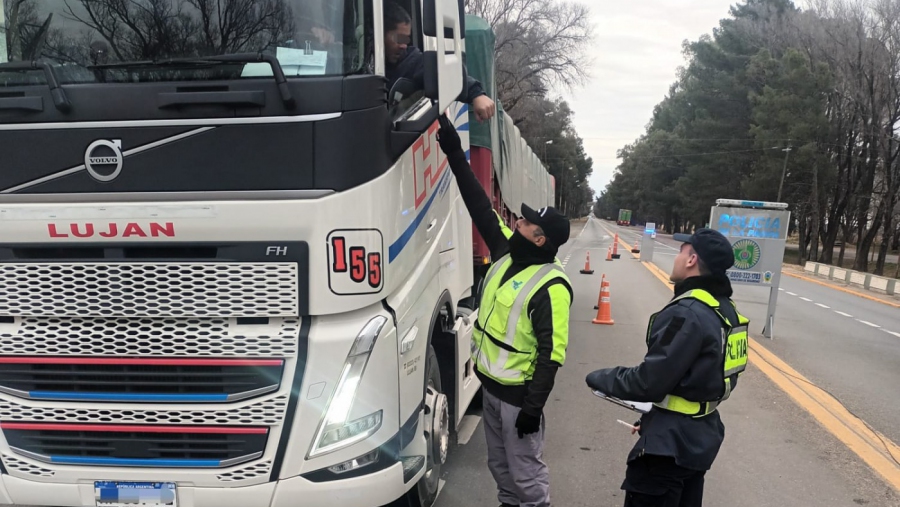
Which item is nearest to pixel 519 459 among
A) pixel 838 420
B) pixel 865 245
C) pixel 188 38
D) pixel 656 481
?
pixel 656 481

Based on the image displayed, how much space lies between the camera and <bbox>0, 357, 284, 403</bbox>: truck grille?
8.80 ft

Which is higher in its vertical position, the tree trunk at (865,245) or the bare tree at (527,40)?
the bare tree at (527,40)

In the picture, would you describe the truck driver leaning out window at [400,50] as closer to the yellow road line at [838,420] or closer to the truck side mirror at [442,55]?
the truck side mirror at [442,55]

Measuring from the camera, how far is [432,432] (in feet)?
11.6

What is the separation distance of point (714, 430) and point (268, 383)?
6.44ft

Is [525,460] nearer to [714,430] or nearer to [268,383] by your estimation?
[714,430]

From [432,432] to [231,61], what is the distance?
2156 millimetres

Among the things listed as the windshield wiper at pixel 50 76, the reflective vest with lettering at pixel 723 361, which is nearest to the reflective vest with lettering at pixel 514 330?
the reflective vest with lettering at pixel 723 361

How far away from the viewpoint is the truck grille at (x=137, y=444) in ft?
8.93

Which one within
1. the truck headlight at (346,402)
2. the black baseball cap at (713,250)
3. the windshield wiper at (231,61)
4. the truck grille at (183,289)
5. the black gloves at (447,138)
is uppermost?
the windshield wiper at (231,61)

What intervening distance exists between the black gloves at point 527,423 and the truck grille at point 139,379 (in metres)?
1.22

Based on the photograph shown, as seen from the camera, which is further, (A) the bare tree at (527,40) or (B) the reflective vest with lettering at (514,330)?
(A) the bare tree at (527,40)

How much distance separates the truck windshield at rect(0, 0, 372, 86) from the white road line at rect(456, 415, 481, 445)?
325 centimetres

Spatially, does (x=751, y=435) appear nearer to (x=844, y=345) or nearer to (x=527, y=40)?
(x=844, y=345)
